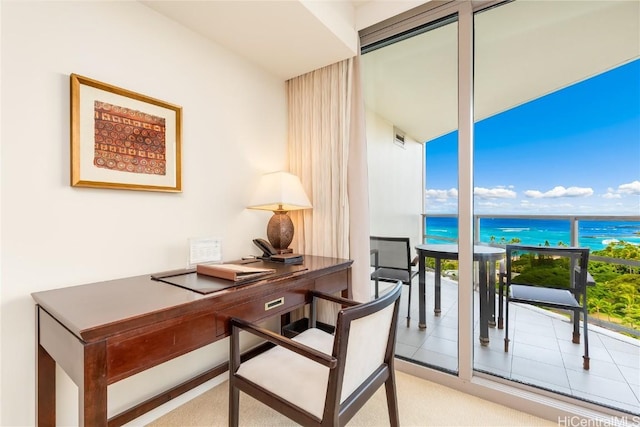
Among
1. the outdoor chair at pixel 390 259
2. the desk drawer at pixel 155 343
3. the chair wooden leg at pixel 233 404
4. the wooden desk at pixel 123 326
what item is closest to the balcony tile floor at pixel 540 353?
the outdoor chair at pixel 390 259

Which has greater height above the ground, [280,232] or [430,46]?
[430,46]

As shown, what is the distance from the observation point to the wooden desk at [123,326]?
0.85 metres

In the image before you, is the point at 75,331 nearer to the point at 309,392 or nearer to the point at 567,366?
the point at 309,392

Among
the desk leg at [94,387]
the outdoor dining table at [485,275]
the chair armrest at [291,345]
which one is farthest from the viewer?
the outdoor dining table at [485,275]

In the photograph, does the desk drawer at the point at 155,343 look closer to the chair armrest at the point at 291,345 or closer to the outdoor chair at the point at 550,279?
the chair armrest at the point at 291,345

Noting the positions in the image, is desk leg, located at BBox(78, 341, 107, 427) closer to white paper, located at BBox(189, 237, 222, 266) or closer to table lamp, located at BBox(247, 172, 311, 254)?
white paper, located at BBox(189, 237, 222, 266)

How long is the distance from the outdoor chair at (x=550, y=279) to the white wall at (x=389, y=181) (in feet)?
2.08

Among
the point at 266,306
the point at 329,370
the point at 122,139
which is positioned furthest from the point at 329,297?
the point at 122,139

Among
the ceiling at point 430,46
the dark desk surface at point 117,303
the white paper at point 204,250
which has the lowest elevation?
the dark desk surface at point 117,303

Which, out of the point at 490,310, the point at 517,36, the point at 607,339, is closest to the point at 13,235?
the point at 490,310

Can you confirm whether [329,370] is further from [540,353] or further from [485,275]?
[540,353]

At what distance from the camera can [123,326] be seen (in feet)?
2.90

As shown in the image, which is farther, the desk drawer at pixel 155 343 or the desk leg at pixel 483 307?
the desk leg at pixel 483 307

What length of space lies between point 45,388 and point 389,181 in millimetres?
2223
